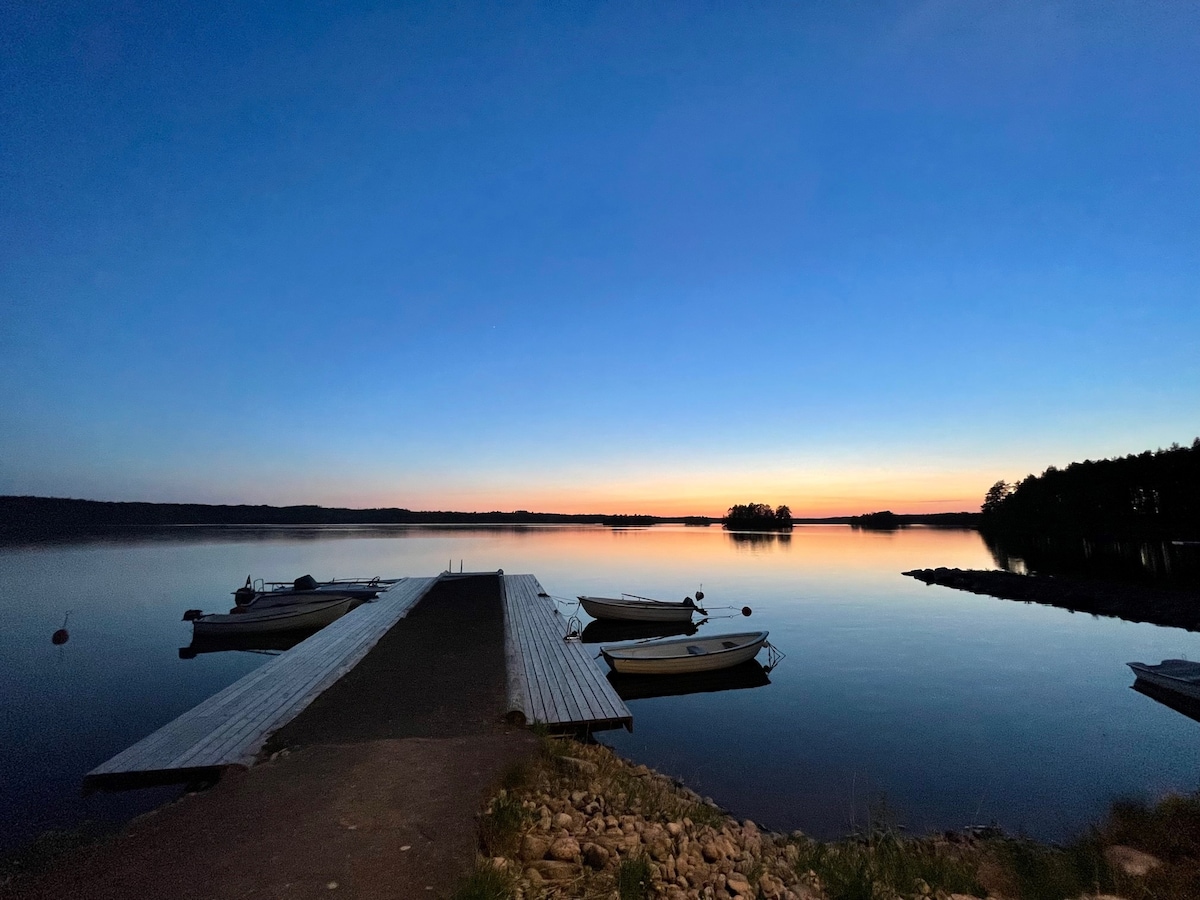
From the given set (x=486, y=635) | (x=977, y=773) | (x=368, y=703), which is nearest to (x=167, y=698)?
(x=486, y=635)

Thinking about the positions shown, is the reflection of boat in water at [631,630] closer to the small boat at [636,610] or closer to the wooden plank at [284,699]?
the small boat at [636,610]

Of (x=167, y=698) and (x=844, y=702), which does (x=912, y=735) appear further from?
(x=167, y=698)

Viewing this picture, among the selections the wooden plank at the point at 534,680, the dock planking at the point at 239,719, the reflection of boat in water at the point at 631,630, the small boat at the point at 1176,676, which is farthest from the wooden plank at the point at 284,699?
the small boat at the point at 1176,676

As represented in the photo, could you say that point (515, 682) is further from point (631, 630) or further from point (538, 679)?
point (631, 630)

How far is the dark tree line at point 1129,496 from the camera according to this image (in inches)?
2655

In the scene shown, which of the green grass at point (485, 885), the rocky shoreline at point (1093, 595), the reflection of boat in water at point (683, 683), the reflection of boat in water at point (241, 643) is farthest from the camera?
the rocky shoreline at point (1093, 595)

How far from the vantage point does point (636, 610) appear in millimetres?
28281

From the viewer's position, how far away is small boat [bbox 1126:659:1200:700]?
16016mm

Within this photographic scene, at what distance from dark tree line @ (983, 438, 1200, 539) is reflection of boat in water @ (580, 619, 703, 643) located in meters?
71.3

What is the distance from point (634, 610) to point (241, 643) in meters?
16.8

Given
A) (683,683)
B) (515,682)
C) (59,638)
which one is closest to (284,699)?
(515,682)


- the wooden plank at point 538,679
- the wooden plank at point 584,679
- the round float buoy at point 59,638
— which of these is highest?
the wooden plank at point 538,679

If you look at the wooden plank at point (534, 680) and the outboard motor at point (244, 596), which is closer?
the wooden plank at point (534, 680)

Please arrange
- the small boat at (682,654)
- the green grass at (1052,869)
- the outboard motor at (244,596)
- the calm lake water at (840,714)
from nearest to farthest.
Result: the green grass at (1052,869) → the calm lake water at (840,714) → the small boat at (682,654) → the outboard motor at (244,596)
